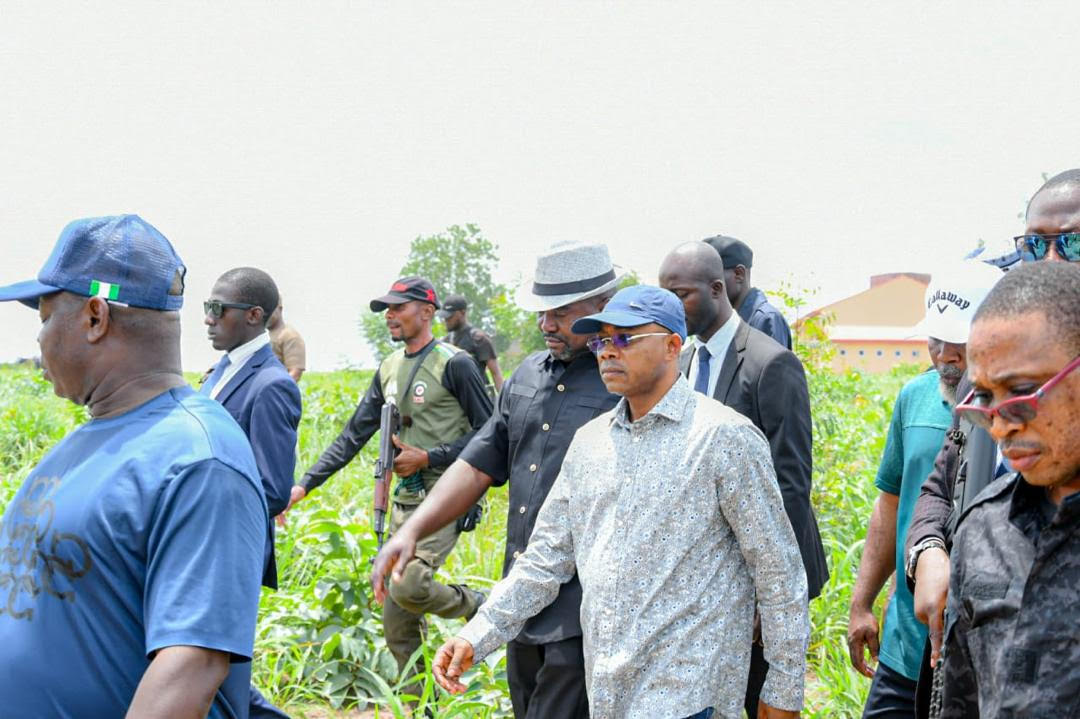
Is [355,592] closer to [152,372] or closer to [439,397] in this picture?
[439,397]

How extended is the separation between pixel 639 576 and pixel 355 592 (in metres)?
3.19

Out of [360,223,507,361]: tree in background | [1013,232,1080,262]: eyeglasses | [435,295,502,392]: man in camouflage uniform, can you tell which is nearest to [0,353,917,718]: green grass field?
[435,295,502,392]: man in camouflage uniform

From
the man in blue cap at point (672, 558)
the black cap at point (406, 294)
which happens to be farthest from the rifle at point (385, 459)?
the man in blue cap at point (672, 558)

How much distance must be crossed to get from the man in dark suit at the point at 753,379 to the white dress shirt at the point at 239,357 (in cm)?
174

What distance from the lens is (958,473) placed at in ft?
8.50

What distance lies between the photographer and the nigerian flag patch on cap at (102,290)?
2225mm

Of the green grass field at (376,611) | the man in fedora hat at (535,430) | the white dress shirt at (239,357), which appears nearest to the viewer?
the man in fedora hat at (535,430)

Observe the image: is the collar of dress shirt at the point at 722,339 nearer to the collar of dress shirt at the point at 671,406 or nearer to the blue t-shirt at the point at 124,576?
the collar of dress shirt at the point at 671,406

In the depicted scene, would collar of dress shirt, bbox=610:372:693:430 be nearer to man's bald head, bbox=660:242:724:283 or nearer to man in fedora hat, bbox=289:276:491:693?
man's bald head, bbox=660:242:724:283

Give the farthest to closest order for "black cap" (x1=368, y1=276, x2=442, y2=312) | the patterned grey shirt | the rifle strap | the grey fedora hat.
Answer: "black cap" (x1=368, y1=276, x2=442, y2=312)
the rifle strap
the grey fedora hat
the patterned grey shirt

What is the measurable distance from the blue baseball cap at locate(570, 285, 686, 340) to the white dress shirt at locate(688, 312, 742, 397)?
877mm

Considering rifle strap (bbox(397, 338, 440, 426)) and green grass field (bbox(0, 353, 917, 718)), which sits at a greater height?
rifle strap (bbox(397, 338, 440, 426))

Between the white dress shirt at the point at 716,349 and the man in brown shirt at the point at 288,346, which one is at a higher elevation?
the white dress shirt at the point at 716,349

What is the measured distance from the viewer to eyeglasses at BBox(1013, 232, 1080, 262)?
110 inches
